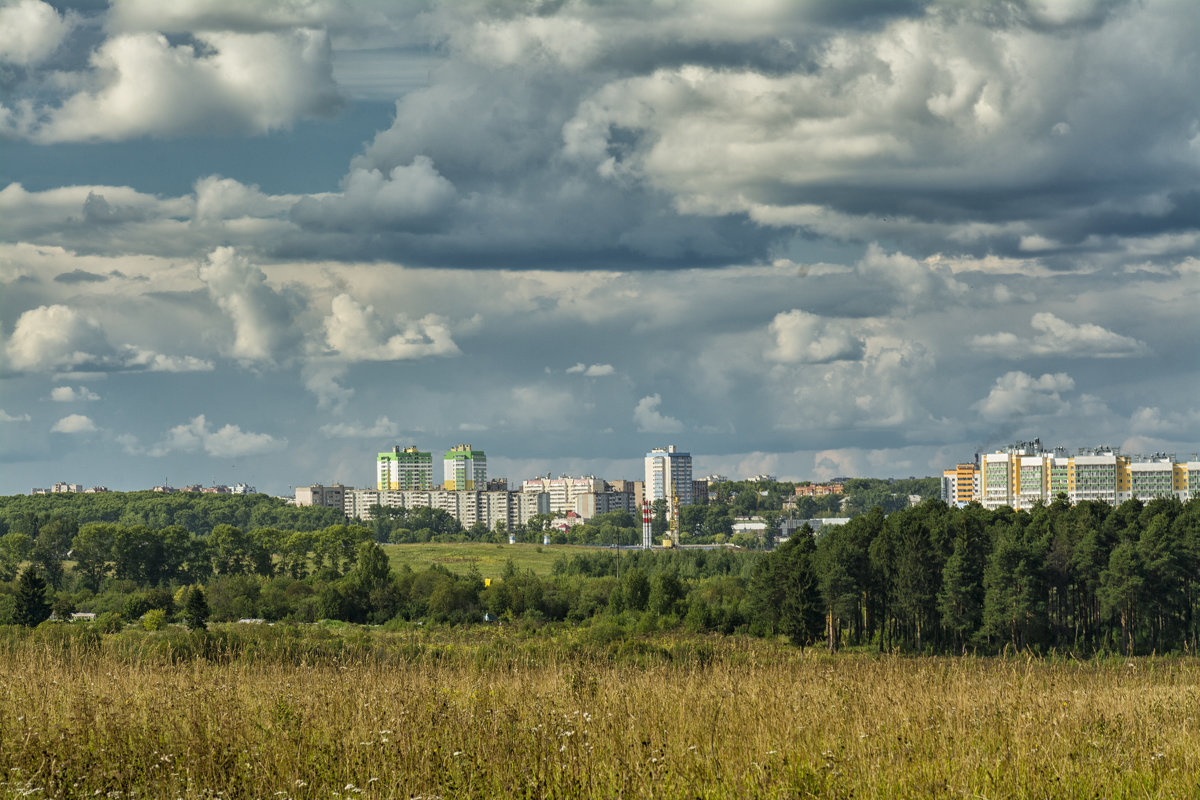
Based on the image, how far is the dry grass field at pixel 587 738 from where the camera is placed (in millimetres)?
7844

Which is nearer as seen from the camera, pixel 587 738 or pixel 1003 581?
pixel 587 738

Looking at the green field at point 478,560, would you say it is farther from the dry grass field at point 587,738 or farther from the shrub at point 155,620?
the dry grass field at point 587,738

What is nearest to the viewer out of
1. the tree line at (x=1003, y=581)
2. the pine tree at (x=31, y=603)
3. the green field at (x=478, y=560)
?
the tree line at (x=1003, y=581)

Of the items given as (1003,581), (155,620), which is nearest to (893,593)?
(1003,581)

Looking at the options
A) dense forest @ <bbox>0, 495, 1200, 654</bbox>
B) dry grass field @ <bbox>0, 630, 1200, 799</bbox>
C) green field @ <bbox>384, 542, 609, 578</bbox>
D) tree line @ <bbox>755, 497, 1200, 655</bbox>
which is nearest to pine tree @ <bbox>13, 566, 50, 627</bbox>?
dense forest @ <bbox>0, 495, 1200, 654</bbox>

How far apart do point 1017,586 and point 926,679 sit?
56.4 meters

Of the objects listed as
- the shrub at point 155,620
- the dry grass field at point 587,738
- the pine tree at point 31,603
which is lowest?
the shrub at point 155,620

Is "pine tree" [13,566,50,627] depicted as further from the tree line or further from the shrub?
the tree line

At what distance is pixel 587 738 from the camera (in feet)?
29.4

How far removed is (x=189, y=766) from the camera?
8617 millimetres

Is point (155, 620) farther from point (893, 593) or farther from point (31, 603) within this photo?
point (893, 593)

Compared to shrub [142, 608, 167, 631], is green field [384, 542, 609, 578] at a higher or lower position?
lower

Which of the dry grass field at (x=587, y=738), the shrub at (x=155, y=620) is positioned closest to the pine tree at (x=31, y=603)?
the shrub at (x=155, y=620)

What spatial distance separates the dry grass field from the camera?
784 cm
